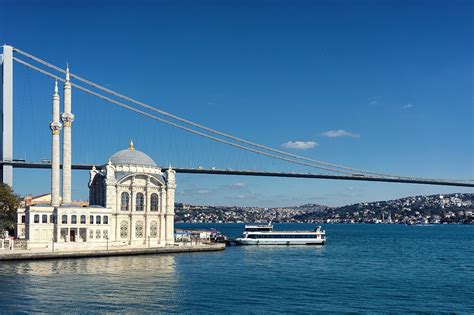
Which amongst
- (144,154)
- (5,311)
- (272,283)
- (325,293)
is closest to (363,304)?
(325,293)

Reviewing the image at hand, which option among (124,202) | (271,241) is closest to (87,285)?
(124,202)

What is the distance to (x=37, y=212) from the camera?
49.4m

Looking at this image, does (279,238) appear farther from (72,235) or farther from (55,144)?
(55,144)

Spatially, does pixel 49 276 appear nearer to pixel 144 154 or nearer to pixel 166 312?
pixel 166 312

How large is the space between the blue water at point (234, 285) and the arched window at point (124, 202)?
906 centimetres

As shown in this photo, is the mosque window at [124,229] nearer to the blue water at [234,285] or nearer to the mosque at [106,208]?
the mosque at [106,208]

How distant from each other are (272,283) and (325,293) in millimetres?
4070

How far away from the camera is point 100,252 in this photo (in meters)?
47.2

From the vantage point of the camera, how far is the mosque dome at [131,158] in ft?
181

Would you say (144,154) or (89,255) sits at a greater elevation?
(144,154)

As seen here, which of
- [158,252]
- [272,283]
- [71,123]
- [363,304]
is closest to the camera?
[363,304]

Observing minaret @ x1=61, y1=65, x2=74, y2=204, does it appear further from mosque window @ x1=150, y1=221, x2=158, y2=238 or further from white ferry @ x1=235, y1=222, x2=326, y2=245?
white ferry @ x1=235, y1=222, x2=326, y2=245

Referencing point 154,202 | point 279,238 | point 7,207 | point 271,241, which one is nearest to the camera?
point 7,207

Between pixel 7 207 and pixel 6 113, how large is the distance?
10.6m
